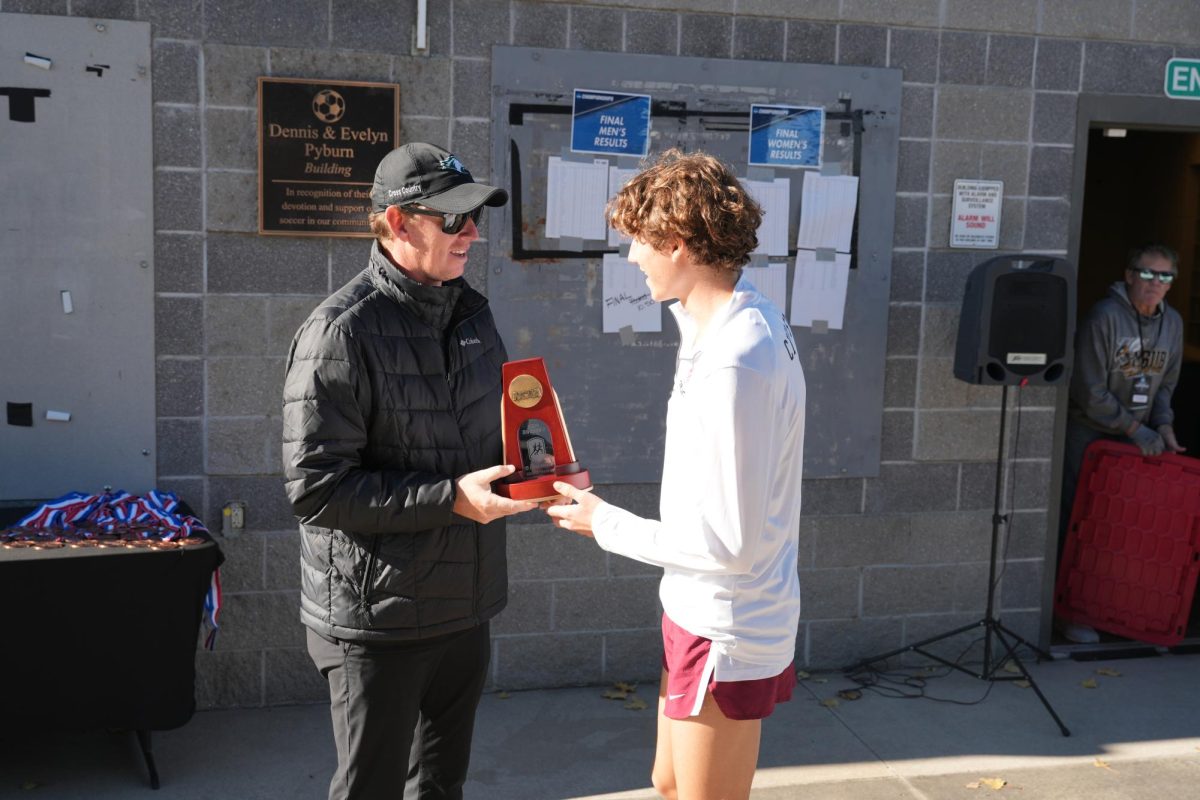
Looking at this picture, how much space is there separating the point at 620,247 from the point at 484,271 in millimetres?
580

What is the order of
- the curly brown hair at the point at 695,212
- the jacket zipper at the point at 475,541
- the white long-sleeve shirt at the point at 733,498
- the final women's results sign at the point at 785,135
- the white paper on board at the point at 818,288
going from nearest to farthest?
the white long-sleeve shirt at the point at 733,498 < the curly brown hair at the point at 695,212 < the jacket zipper at the point at 475,541 < the final women's results sign at the point at 785,135 < the white paper on board at the point at 818,288

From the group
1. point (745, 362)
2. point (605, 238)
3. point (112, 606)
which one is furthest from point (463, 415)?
point (605, 238)

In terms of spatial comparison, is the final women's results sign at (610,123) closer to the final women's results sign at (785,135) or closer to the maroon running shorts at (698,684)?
the final women's results sign at (785,135)

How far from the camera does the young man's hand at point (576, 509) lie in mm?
2660

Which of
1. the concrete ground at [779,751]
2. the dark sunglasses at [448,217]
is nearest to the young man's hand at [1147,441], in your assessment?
the concrete ground at [779,751]

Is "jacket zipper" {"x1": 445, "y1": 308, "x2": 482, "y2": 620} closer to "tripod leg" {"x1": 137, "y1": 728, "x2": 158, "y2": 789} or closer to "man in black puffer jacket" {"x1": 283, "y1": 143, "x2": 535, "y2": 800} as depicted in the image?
"man in black puffer jacket" {"x1": 283, "y1": 143, "x2": 535, "y2": 800}

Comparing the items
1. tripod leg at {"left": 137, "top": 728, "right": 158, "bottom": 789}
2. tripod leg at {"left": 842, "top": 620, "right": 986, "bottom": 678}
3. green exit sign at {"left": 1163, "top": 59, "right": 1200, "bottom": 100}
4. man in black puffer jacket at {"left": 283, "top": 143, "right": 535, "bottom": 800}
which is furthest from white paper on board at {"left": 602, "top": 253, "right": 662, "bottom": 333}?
green exit sign at {"left": 1163, "top": 59, "right": 1200, "bottom": 100}

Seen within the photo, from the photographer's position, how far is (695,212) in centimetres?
249

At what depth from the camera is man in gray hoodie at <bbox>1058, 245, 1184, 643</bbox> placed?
5.87 meters

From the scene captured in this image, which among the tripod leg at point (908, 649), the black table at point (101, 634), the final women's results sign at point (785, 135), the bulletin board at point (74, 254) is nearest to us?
the black table at point (101, 634)

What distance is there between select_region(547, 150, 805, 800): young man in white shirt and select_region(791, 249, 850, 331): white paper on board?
8.60ft

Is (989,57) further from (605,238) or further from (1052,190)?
(605,238)

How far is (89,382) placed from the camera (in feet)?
14.9

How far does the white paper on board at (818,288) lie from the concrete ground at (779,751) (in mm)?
1623
